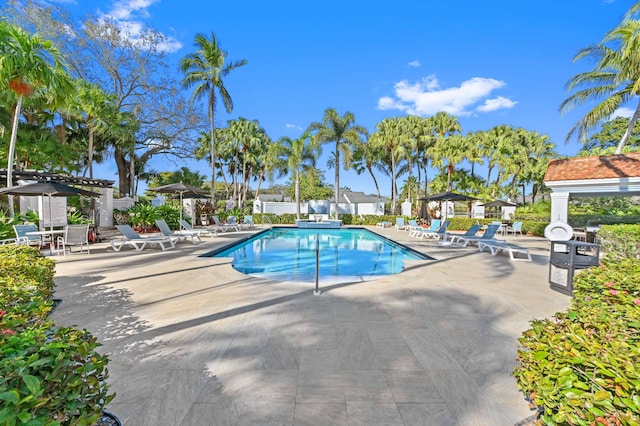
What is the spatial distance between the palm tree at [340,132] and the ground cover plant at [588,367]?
68.2ft

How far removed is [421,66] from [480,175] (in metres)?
13.5

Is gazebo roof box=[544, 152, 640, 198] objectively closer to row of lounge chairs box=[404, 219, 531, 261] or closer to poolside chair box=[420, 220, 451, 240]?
row of lounge chairs box=[404, 219, 531, 261]

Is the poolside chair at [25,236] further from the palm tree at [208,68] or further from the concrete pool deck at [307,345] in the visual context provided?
the palm tree at [208,68]

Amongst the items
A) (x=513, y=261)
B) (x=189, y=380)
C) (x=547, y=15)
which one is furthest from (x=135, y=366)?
(x=547, y=15)

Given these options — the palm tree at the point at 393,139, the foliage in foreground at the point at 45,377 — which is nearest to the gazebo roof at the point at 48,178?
the foliage in foreground at the point at 45,377

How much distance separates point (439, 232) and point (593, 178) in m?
5.67

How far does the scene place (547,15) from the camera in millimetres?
12266

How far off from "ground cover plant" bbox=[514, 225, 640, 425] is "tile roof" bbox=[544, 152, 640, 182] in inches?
458

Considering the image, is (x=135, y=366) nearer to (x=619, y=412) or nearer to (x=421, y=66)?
(x=619, y=412)

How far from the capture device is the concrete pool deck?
2.18m

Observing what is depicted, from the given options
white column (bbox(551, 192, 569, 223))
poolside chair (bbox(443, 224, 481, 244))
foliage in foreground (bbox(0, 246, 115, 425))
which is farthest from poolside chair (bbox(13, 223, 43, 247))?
white column (bbox(551, 192, 569, 223))

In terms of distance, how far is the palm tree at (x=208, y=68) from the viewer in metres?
19.6

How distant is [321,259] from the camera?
10.2 metres

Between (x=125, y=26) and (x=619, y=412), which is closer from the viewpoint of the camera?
(x=619, y=412)
